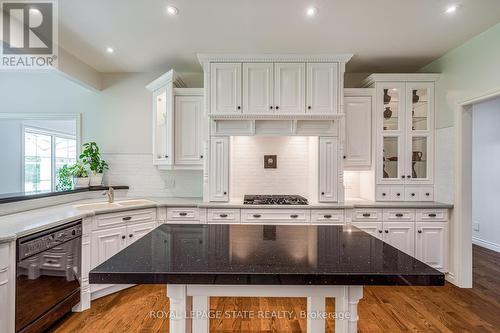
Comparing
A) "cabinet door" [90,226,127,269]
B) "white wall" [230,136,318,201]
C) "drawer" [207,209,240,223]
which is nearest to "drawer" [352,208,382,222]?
"white wall" [230,136,318,201]

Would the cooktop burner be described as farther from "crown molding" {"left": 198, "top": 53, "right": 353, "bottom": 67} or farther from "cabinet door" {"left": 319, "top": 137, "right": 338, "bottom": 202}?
"crown molding" {"left": 198, "top": 53, "right": 353, "bottom": 67}

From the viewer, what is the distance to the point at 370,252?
1245 millimetres

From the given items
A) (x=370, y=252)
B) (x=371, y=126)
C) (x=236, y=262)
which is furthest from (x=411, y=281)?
(x=371, y=126)

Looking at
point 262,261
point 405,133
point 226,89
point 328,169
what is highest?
point 226,89

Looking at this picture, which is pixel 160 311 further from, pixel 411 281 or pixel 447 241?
pixel 447 241

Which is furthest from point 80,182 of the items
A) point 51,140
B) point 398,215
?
point 398,215

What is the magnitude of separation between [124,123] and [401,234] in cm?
415

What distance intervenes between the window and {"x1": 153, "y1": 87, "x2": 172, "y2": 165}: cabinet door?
3360mm

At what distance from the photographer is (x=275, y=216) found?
2.92 m

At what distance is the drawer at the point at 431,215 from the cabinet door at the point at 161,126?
328cm

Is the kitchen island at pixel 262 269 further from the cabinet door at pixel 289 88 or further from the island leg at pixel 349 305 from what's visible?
the cabinet door at pixel 289 88

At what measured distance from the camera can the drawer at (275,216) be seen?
292cm

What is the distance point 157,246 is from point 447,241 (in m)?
3.42

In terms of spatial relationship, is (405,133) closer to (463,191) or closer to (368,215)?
(463,191)
